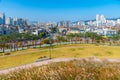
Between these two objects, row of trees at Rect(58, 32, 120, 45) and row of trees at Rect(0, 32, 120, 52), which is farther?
row of trees at Rect(58, 32, 120, 45)

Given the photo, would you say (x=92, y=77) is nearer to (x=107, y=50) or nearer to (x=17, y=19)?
(x=107, y=50)

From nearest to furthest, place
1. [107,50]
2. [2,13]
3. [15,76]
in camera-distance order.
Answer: [15,76], [107,50], [2,13]

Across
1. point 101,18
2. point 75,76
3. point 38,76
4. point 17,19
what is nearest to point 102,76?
point 75,76

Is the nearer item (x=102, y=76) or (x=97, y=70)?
(x=102, y=76)

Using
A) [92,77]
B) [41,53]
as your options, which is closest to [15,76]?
[92,77]

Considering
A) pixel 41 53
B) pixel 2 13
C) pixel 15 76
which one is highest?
pixel 2 13

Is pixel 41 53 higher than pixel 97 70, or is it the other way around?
pixel 97 70

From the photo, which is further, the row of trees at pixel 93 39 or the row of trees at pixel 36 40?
the row of trees at pixel 93 39

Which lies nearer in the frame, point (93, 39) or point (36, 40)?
point (36, 40)

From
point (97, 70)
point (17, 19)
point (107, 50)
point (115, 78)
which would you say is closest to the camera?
point (115, 78)

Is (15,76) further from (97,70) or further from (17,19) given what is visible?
(17,19)
